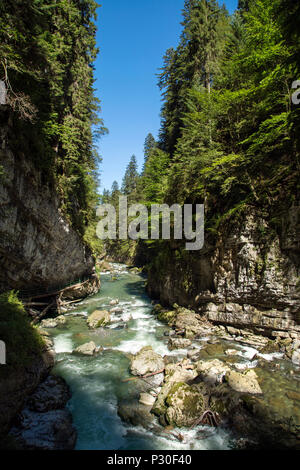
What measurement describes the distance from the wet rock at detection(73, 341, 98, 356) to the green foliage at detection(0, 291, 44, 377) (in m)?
2.70

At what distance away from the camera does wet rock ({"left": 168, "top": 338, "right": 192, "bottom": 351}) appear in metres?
11.0

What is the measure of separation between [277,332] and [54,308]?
15295 millimetres

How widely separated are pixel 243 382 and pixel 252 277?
5413 mm

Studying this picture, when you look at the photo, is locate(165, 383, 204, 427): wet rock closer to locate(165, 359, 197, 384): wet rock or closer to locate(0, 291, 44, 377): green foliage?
locate(165, 359, 197, 384): wet rock

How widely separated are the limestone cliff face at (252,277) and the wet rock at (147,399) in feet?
21.8

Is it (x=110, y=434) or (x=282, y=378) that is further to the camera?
(x=282, y=378)

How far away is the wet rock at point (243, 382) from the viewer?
7.15m

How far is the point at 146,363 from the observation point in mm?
9109

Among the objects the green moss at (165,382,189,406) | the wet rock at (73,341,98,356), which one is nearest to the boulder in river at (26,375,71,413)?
the wet rock at (73,341,98,356)

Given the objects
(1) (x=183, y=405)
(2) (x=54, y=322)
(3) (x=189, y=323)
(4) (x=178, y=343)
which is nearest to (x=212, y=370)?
(1) (x=183, y=405)

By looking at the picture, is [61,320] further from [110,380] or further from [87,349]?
[110,380]
